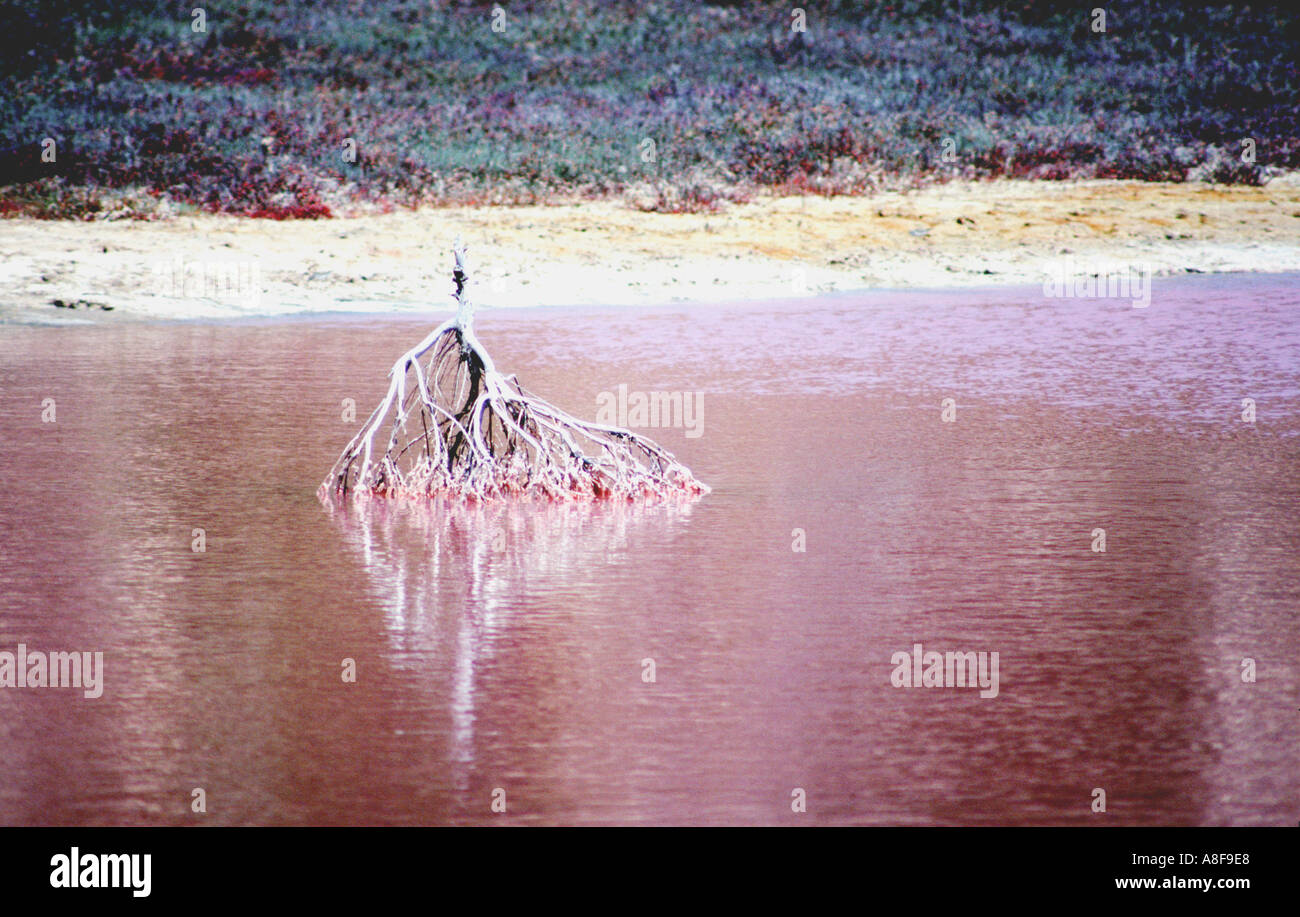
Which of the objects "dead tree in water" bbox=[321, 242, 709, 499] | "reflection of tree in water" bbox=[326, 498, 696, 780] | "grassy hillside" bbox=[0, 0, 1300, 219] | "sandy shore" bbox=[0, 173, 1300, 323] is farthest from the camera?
"grassy hillside" bbox=[0, 0, 1300, 219]

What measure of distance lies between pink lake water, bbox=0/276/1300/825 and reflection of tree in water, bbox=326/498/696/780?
0.09 feet

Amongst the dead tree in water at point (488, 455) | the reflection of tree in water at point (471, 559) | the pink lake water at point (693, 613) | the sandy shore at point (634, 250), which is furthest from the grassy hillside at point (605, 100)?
the reflection of tree in water at point (471, 559)

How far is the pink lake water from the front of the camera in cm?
558

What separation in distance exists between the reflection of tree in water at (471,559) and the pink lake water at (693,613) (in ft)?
0.09

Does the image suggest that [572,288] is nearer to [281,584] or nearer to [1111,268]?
[1111,268]

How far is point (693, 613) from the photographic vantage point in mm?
7520

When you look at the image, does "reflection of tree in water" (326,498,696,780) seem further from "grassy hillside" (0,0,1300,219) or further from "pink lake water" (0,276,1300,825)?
"grassy hillside" (0,0,1300,219)

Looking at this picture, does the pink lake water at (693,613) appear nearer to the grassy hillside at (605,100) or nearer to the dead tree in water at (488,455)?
the dead tree in water at (488,455)

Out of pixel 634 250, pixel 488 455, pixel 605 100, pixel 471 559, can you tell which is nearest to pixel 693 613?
pixel 471 559

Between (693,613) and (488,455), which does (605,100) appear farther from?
(693,613)

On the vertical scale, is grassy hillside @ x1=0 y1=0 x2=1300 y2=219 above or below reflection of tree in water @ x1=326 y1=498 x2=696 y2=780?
above

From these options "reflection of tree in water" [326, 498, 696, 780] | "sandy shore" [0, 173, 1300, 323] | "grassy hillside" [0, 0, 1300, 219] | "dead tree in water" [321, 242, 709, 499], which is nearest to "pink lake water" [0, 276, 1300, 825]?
"reflection of tree in water" [326, 498, 696, 780]

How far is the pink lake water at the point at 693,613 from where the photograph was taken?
558 cm

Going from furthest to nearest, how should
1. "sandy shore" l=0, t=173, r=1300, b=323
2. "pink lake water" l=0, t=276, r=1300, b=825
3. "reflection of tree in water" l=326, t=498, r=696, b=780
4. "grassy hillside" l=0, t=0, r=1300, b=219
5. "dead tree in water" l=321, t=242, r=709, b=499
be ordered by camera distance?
1. "grassy hillside" l=0, t=0, r=1300, b=219
2. "sandy shore" l=0, t=173, r=1300, b=323
3. "dead tree in water" l=321, t=242, r=709, b=499
4. "reflection of tree in water" l=326, t=498, r=696, b=780
5. "pink lake water" l=0, t=276, r=1300, b=825
